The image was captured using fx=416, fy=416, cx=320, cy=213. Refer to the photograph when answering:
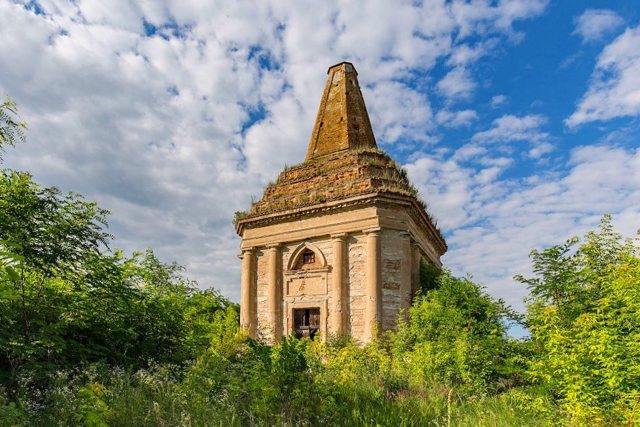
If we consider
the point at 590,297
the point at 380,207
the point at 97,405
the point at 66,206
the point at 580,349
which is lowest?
the point at 97,405

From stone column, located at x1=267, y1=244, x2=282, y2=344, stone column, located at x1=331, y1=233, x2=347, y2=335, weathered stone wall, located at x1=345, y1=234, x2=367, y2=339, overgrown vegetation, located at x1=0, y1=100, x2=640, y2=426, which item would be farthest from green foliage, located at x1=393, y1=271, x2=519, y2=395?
stone column, located at x1=267, y1=244, x2=282, y2=344

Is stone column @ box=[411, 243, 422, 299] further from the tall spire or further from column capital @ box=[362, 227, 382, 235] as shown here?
the tall spire

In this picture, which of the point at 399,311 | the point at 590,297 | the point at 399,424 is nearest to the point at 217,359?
the point at 399,424

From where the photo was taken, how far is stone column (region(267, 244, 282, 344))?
14.8 meters

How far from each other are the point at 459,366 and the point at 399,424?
13.9ft

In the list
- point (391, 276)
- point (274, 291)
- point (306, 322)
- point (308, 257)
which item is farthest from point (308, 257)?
point (391, 276)

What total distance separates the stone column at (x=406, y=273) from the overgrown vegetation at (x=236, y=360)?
3573 millimetres

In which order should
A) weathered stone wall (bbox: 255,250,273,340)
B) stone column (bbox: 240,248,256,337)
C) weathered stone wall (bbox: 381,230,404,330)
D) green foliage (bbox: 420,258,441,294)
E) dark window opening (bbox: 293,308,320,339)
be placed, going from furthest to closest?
1. stone column (bbox: 240,248,256,337)
2. weathered stone wall (bbox: 255,250,273,340)
3. green foliage (bbox: 420,258,441,294)
4. dark window opening (bbox: 293,308,320,339)
5. weathered stone wall (bbox: 381,230,404,330)

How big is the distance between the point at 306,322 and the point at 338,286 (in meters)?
1.96

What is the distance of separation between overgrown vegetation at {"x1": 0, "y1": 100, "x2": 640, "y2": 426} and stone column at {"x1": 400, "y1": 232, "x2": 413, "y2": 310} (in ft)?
11.7

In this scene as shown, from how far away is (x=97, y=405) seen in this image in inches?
190

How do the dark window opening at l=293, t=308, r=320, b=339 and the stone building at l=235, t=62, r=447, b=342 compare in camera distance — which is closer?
the stone building at l=235, t=62, r=447, b=342

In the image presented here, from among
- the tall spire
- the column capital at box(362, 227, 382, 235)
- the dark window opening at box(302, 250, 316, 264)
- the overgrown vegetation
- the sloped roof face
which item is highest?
the tall spire

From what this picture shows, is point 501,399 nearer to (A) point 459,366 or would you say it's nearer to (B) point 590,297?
(A) point 459,366
